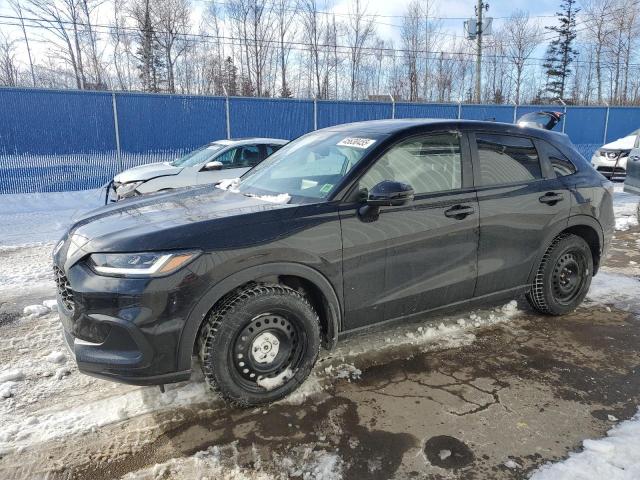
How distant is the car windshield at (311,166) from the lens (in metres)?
3.39

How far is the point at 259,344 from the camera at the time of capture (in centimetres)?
298

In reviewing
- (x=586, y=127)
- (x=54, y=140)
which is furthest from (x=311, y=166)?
(x=586, y=127)

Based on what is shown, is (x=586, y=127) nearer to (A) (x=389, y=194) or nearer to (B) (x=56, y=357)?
(A) (x=389, y=194)

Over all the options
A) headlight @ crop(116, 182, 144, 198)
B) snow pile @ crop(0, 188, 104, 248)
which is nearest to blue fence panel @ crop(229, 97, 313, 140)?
snow pile @ crop(0, 188, 104, 248)

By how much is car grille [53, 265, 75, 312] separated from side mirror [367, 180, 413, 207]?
1876 millimetres

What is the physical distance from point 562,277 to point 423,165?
1911 millimetres

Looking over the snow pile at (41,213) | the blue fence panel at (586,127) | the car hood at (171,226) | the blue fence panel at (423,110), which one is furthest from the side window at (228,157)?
the blue fence panel at (586,127)

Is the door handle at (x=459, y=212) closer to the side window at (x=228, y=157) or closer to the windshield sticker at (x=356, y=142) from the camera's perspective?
the windshield sticker at (x=356, y=142)

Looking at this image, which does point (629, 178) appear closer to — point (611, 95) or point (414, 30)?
point (414, 30)

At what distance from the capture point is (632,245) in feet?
24.0

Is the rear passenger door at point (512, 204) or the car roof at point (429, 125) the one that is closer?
the car roof at point (429, 125)

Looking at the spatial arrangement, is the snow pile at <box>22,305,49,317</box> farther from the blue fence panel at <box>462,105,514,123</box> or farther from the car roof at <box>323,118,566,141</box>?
the blue fence panel at <box>462,105,514,123</box>

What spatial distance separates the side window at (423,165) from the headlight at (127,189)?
20.9 feet

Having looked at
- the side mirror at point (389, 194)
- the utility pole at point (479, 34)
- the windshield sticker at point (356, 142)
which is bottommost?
the side mirror at point (389, 194)
